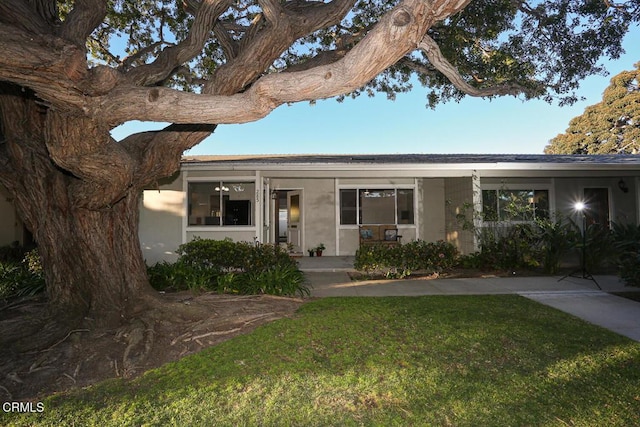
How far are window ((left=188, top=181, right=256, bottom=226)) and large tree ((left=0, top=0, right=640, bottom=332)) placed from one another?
2.96m

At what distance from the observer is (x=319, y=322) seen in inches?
197

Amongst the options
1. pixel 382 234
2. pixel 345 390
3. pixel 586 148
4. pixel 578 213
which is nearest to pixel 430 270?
pixel 382 234

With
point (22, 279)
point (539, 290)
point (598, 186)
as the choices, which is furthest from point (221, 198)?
point (598, 186)

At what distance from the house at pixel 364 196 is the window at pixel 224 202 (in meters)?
0.03

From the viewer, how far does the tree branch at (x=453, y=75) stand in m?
4.31

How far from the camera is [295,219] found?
1293 centimetres

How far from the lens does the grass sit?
9.14 ft

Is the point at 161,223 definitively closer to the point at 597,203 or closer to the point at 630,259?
the point at 630,259

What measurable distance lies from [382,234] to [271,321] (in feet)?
25.7

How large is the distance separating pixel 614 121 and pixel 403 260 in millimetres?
29534

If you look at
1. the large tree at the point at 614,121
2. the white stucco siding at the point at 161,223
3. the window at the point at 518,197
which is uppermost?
the large tree at the point at 614,121

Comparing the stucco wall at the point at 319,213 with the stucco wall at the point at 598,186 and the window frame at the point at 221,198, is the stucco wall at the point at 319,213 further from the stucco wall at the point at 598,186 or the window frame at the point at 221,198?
the stucco wall at the point at 598,186

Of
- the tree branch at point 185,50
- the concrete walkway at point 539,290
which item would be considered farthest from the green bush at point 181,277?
the tree branch at point 185,50

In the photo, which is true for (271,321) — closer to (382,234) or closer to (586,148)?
(382,234)
